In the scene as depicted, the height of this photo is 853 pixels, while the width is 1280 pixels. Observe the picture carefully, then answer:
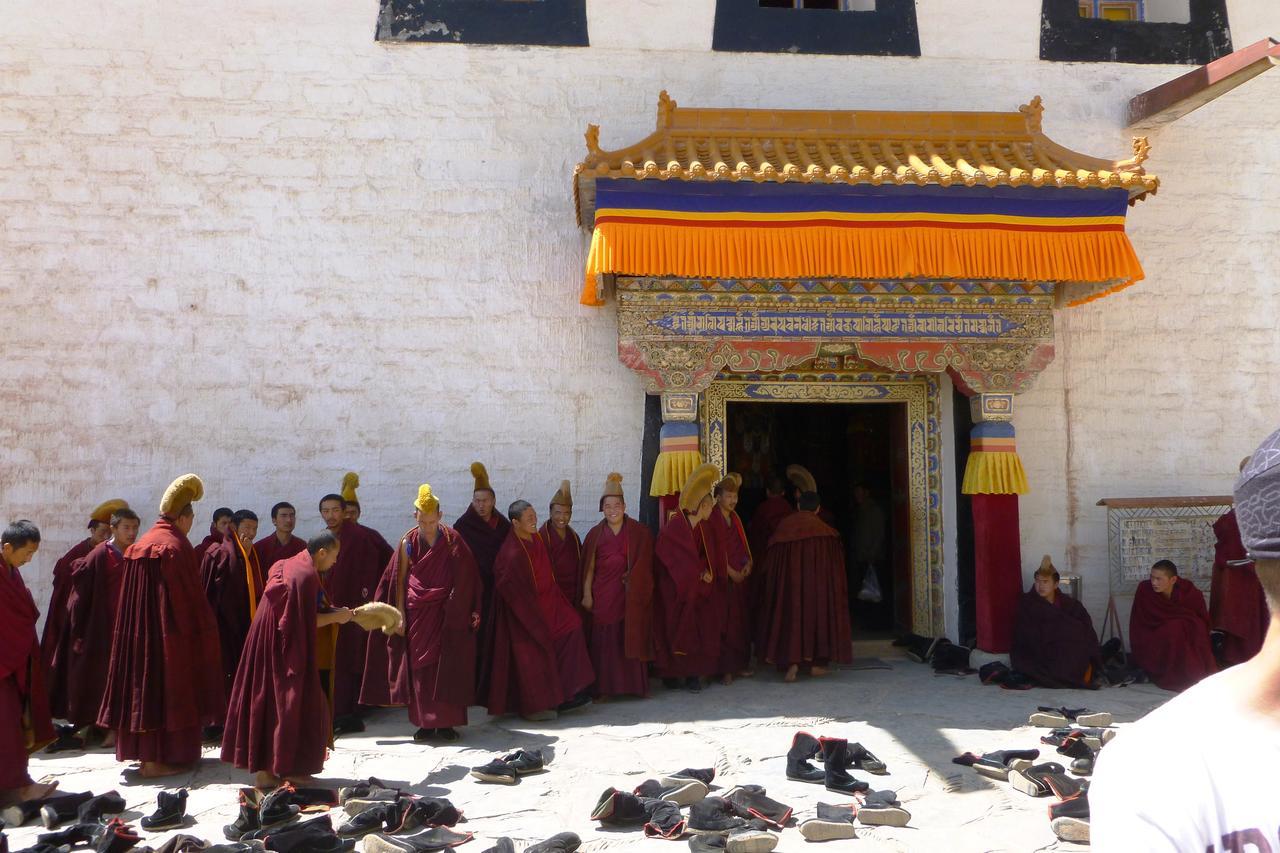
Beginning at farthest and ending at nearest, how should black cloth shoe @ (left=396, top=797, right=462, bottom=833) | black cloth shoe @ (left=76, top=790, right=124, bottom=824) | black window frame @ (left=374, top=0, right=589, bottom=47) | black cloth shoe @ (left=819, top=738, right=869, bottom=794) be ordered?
black window frame @ (left=374, top=0, right=589, bottom=47) < black cloth shoe @ (left=819, top=738, right=869, bottom=794) < black cloth shoe @ (left=76, top=790, right=124, bottom=824) < black cloth shoe @ (left=396, top=797, right=462, bottom=833)

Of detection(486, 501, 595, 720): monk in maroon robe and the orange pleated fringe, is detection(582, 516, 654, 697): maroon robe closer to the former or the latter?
detection(486, 501, 595, 720): monk in maroon robe

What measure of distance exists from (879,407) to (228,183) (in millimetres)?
5405

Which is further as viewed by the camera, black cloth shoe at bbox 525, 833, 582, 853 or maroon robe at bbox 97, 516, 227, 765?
maroon robe at bbox 97, 516, 227, 765

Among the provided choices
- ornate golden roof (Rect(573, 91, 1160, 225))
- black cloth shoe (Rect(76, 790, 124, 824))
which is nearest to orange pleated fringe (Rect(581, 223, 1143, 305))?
ornate golden roof (Rect(573, 91, 1160, 225))

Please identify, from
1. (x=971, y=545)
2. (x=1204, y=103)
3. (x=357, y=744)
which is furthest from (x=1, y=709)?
(x=1204, y=103)

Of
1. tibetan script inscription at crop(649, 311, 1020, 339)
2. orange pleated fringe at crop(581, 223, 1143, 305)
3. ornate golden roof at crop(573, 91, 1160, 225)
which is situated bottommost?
tibetan script inscription at crop(649, 311, 1020, 339)

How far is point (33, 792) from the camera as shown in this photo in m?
4.35

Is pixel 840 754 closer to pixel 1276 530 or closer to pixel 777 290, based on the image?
pixel 777 290

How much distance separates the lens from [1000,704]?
5820 mm

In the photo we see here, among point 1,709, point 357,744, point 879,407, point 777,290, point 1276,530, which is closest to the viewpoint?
point 1276,530

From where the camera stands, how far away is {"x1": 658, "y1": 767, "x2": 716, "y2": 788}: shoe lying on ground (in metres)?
4.26

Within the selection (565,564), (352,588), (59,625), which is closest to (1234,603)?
(565,564)

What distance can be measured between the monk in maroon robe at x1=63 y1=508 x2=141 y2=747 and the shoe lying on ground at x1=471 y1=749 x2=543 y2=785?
87.7 inches

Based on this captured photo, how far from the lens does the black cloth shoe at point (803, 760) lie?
14.5 ft
